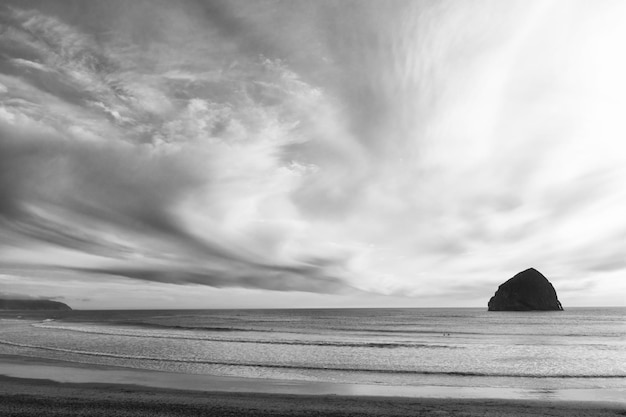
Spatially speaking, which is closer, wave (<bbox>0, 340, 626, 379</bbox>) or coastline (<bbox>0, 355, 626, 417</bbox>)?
coastline (<bbox>0, 355, 626, 417</bbox>)

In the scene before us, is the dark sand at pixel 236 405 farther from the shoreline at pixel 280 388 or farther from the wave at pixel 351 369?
the wave at pixel 351 369

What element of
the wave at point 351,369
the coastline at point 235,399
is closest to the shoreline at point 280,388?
the coastline at point 235,399

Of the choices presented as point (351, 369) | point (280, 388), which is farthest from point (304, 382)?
point (351, 369)

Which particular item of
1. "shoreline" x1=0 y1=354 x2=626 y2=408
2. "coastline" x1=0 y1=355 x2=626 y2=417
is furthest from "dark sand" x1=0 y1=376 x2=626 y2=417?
"shoreline" x1=0 y1=354 x2=626 y2=408

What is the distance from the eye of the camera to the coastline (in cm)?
1672

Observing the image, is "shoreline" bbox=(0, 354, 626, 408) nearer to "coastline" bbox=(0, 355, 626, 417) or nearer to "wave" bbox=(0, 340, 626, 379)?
"coastline" bbox=(0, 355, 626, 417)

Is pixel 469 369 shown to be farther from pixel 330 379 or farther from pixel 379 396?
pixel 379 396

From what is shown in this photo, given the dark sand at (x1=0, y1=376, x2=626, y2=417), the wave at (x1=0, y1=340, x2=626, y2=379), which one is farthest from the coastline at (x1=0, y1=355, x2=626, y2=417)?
the wave at (x1=0, y1=340, x2=626, y2=379)

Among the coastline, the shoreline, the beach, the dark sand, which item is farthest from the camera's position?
the shoreline

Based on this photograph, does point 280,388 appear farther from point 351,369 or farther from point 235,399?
point 351,369

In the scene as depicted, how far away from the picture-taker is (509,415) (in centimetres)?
1677

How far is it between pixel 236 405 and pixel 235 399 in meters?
1.33

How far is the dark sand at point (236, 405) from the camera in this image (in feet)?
53.6

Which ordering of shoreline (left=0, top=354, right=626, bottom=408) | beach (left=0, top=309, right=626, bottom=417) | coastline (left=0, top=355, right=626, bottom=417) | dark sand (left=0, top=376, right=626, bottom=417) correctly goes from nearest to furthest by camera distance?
dark sand (left=0, top=376, right=626, bottom=417) < coastline (left=0, top=355, right=626, bottom=417) < beach (left=0, top=309, right=626, bottom=417) < shoreline (left=0, top=354, right=626, bottom=408)
